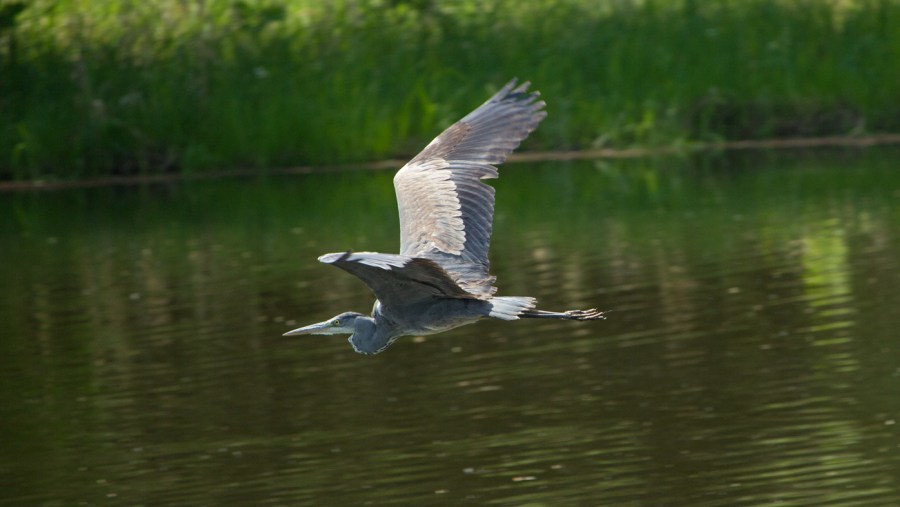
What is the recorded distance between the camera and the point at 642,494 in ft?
21.9

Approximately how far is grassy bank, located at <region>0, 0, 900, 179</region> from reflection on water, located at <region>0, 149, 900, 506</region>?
3.88 m

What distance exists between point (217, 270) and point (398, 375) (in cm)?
441

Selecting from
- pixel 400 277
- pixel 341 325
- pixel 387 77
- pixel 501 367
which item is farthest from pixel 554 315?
pixel 387 77

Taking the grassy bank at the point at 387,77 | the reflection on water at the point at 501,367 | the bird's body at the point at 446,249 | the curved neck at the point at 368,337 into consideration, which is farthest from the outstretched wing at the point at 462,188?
the grassy bank at the point at 387,77

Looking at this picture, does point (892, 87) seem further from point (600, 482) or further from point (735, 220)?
point (600, 482)

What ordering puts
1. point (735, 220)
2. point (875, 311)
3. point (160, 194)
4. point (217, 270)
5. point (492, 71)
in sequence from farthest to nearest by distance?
point (492, 71), point (160, 194), point (735, 220), point (217, 270), point (875, 311)

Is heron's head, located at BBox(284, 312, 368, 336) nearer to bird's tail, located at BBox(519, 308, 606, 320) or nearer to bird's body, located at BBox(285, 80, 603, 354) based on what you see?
bird's body, located at BBox(285, 80, 603, 354)

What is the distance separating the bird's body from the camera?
6020 mm

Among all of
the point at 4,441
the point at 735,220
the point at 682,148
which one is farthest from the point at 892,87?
the point at 4,441

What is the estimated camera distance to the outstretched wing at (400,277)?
529 centimetres

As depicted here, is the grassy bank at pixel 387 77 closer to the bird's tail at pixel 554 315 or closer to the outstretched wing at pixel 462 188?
the outstretched wing at pixel 462 188

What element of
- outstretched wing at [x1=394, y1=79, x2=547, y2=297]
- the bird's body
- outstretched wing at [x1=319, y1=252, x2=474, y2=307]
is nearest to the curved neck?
the bird's body

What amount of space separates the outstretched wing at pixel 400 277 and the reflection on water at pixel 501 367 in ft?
3.21

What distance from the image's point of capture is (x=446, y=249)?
679 cm
